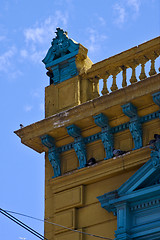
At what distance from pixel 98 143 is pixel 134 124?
87 centimetres

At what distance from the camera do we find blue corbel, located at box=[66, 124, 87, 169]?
1292 cm

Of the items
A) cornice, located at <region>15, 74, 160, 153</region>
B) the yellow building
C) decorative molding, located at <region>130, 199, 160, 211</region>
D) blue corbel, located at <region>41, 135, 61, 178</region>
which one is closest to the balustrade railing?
the yellow building

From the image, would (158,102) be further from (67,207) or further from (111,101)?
(67,207)

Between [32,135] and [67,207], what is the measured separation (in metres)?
1.53

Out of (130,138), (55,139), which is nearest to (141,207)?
(130,138)

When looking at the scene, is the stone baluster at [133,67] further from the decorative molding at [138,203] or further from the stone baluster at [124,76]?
the decorative molding at [138,203]

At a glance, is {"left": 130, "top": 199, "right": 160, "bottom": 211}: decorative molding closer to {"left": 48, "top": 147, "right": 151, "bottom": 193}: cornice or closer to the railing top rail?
{"left": 48, "top": 147, "right": 151, "bottom": 193}: cornice

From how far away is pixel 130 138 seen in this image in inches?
492

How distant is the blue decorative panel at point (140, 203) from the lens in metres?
11.6

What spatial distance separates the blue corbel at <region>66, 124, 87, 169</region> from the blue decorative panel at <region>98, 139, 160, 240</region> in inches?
43.0

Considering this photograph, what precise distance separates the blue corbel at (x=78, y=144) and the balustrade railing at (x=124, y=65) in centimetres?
77

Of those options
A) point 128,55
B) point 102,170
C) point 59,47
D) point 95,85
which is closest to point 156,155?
point 102,170

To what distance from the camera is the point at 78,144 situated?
42.7 ft

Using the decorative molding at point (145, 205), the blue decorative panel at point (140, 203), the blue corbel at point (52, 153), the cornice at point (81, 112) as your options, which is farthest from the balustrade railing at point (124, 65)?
the decorative molding at point (145, 205)
